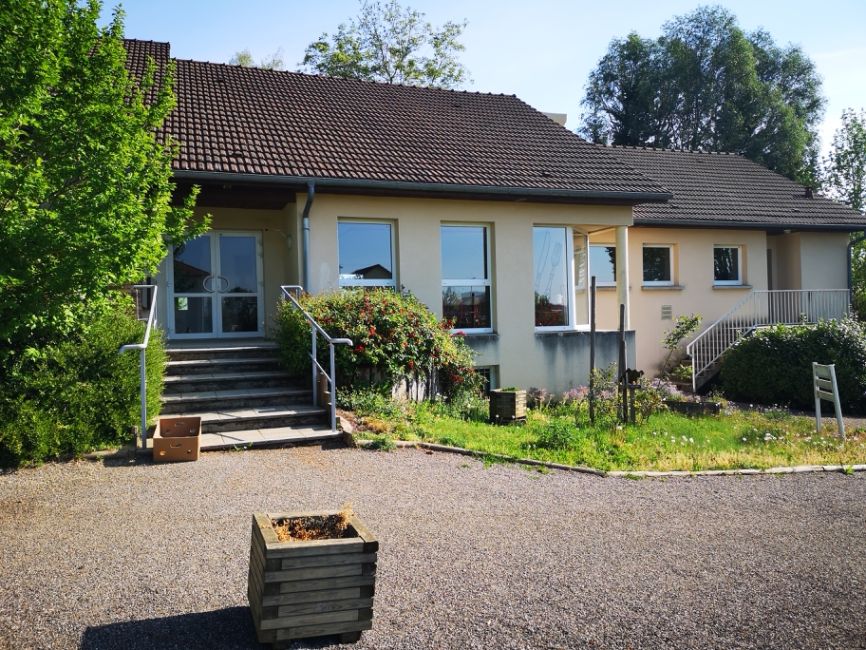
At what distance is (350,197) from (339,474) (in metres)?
6.16

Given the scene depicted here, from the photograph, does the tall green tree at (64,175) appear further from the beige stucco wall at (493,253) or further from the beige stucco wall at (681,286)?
the beige stucco wall at (681,286)

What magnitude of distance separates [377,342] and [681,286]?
377 inches

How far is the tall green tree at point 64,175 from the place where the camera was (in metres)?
5.99

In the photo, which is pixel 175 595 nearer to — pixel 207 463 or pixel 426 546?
pixel 426 546

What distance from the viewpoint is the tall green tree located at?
19.6 ft

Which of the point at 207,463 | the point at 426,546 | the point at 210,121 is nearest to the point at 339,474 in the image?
the point at 207,463

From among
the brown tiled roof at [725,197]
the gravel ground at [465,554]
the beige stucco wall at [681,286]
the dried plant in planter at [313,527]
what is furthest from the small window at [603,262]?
the dried plant in planter at [313,527]

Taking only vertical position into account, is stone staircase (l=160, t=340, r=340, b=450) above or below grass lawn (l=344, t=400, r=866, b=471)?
above

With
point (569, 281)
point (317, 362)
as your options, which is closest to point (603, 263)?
point (569, 281)

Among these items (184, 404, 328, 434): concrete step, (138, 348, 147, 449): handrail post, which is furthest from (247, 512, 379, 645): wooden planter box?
(184, 404, 328, 434): concrete step

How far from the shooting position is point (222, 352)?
9.80 meters

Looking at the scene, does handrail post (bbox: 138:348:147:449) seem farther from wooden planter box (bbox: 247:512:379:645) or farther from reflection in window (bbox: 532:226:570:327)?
reflection in window (bbox: 532:226:570:327)

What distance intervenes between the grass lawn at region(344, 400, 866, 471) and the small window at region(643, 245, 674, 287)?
Answer: 6.66 m

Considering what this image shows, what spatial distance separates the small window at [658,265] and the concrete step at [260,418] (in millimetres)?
10540
